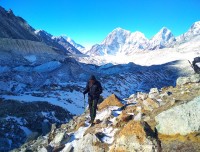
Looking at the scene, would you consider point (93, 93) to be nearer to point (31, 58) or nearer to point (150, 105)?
point (150, 105)

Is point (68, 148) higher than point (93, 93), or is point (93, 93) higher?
point (93, 93)

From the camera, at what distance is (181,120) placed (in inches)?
426

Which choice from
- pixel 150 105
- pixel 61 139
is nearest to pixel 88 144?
pixel 61 139

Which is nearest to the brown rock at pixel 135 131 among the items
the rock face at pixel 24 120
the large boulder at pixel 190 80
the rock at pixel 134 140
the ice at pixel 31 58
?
the rock at pixel 134 140

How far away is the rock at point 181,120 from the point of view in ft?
34.7

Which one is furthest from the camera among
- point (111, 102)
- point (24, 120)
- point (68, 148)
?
point (24, 120)

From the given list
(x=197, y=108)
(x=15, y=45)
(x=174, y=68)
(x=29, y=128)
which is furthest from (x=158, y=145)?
(x=15, y=45)

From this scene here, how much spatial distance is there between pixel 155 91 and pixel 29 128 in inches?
461

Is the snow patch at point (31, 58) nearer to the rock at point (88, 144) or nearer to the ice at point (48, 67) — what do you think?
the ice at point (48, 67)

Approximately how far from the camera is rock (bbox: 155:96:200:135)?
10570 mm

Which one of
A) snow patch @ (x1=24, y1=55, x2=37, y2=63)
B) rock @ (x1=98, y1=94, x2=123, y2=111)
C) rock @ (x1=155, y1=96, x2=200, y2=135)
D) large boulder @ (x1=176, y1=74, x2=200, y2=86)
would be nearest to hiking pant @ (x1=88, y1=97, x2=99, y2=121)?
rock @ (x1=98, y1=94, x2=123, y2=111)

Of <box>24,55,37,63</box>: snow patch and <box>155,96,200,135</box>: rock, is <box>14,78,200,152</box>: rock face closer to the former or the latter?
<box>155,96,200,135</box>: rock

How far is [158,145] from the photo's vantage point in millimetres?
10109

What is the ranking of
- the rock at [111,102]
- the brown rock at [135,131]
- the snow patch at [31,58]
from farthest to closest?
the snow patch at [31,58]
the rock at [111,102]
the brown rock at [135,131]
